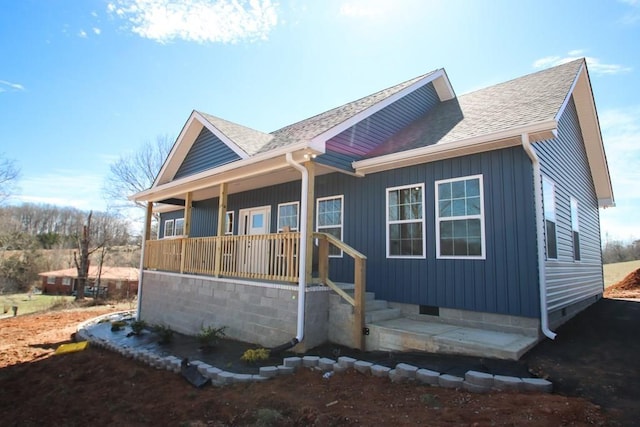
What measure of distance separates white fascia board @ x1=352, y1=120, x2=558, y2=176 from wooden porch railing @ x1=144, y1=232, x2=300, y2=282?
2.29m

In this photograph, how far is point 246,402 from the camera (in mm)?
4336

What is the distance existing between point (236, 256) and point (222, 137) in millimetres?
3129

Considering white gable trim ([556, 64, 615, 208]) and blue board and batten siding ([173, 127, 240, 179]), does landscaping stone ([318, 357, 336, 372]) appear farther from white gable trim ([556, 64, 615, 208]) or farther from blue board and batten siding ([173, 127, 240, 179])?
white gable trim ([556, 64, 615, 208])

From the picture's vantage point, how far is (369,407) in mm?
3744

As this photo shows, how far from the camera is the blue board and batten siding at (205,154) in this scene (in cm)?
962

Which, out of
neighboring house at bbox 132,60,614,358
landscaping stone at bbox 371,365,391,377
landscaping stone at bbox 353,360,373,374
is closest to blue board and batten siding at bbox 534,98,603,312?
neighboring house at bbox 132,60,614,358

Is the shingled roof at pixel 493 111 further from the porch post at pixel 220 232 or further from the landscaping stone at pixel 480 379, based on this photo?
the landscaping stone at pixel 480 379

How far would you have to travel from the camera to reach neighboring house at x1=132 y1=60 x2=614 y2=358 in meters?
5.84

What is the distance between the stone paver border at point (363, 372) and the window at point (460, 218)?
8.44ft

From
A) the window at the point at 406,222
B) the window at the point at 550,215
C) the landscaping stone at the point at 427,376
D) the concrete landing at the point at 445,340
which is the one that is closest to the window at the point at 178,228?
the window at the point at 406,222

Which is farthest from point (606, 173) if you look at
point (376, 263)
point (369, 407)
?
point (369, 407)

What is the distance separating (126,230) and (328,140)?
27.1 meters

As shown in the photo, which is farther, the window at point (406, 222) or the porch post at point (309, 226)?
the window at point (406, 222)

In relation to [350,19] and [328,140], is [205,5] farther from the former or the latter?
[328,140]
